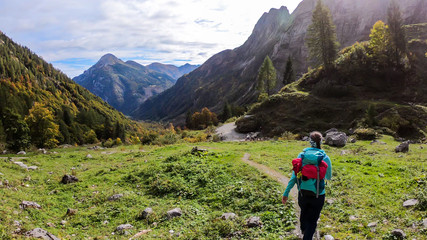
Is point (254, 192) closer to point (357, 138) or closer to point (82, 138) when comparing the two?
point (357, 138)

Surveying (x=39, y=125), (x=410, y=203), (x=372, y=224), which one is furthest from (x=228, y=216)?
(x=39, y=125)

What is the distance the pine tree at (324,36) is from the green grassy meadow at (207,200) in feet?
141

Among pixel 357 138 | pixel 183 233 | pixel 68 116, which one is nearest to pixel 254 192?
pixel 183 233

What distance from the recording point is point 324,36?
177 ft

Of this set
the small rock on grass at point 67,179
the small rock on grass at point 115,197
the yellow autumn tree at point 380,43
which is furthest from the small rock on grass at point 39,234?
the yellow autumn tree at point 380,43

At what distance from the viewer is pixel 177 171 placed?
16312 millimetres

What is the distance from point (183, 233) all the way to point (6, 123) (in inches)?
2127

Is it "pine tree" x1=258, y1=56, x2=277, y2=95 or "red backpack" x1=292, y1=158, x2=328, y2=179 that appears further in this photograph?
"pine tree" x1=258, y1=56, x2=277, y2=95

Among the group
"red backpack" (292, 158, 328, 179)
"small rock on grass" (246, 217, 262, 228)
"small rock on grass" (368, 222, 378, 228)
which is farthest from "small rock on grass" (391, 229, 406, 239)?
"small rock on grass" (246, 217, 262, 228)

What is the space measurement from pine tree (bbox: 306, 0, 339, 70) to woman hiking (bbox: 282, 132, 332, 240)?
53.9 metres

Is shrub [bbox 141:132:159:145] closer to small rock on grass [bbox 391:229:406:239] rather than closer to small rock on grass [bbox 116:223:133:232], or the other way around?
small rock on grass [bbox 116:223:133:232]

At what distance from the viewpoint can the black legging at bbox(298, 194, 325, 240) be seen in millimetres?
6590

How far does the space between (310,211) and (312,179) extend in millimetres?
1072

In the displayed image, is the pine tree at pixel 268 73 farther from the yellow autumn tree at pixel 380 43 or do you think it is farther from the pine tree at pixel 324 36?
the yellow autumn tree at pixel 380 43
